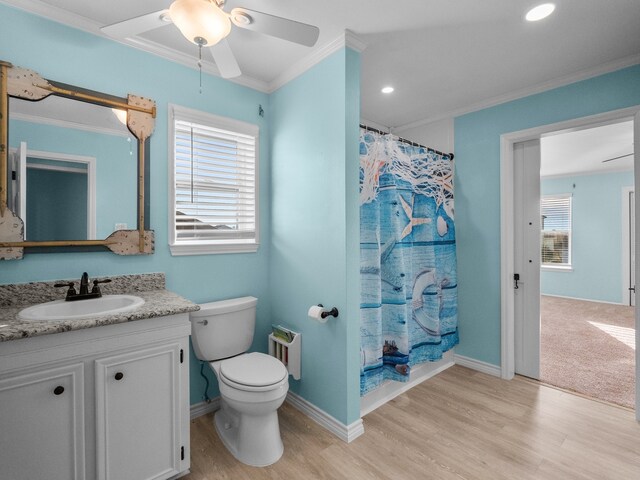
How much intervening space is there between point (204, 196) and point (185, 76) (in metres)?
0.81

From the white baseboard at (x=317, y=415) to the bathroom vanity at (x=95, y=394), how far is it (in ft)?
2.03

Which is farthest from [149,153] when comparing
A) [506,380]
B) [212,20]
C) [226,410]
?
[506,380]

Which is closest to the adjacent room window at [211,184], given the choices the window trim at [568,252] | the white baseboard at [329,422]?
the white baseboard at [329,422]

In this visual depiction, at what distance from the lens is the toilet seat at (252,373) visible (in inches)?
68.2

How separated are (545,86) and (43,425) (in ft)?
12.2

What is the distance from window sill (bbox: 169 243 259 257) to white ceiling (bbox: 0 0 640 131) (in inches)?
48.7

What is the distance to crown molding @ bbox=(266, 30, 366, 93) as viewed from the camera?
6.31 feet

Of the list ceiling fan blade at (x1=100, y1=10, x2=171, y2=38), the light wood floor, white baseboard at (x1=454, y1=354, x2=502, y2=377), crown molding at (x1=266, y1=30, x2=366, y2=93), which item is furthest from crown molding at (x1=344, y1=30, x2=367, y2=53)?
white baseboard at (x1=454, y1=354, x2=502, y2=377)

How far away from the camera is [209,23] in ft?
4.20

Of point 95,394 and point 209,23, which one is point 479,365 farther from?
point 209,23

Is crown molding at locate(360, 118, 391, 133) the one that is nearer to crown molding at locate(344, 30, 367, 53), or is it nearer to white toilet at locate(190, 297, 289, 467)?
crown molding at locate(344, 30, 367, 53)

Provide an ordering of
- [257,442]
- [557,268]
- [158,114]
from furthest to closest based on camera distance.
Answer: [557,268] < [158,114] < [257,442]

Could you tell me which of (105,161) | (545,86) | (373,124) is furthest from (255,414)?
(545,86)

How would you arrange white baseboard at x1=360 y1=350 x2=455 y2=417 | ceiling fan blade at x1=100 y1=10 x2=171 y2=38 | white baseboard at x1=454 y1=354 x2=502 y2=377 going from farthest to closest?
white baseboard at x1=454 y1=354 x2=502 y2=377 < white baseboard at x1=360 y1=350 x2=455 y2=417 < ceiling fan blade at x1=100 y1=10 x2=171 y2=38
